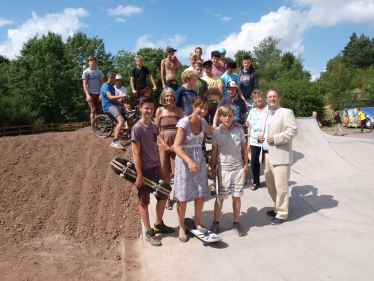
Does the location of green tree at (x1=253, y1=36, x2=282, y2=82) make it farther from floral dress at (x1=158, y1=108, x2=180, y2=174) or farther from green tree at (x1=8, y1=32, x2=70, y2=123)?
floral dress at (x1=158, y1=108, x2=180, y2=174)

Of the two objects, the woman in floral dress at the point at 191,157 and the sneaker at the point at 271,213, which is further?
the sneaker at the point at 271,213

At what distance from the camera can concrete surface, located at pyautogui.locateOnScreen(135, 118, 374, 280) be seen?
298 cm

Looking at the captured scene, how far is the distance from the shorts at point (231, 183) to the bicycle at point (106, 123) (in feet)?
12.6

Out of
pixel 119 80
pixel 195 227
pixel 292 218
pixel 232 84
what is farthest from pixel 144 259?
pixel 119 80

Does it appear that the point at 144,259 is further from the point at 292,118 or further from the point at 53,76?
the point at 53,76

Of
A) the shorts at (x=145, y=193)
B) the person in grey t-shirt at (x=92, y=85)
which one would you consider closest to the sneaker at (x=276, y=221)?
the shorts at (x=145, y=193)

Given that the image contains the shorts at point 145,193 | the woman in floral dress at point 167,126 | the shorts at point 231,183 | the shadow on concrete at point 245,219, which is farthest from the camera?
the woman in floral dress at point 167,126

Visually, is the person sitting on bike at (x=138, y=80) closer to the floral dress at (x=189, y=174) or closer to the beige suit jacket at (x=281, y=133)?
the beige suit jacket at (x=281, y=133)

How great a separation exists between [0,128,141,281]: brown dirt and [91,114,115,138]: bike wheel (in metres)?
0.19

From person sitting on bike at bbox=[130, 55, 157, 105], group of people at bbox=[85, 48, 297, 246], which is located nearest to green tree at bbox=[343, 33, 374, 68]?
person sitting on bike at bbox=[130, 55, 157, 105]

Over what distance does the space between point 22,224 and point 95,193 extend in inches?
48.6

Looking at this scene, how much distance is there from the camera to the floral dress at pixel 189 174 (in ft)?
11.4

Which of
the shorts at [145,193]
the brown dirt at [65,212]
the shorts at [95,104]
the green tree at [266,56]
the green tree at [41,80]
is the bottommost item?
the brown dirt at [65,212]

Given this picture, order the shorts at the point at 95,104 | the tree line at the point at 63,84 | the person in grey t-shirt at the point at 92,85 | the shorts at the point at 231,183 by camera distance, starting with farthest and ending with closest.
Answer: the tree line at the point at 63,84 < the shorts at the point at 95,104 < the person in grey t-shirt at the point at 92,85 < the shorts at the point at 231,183
